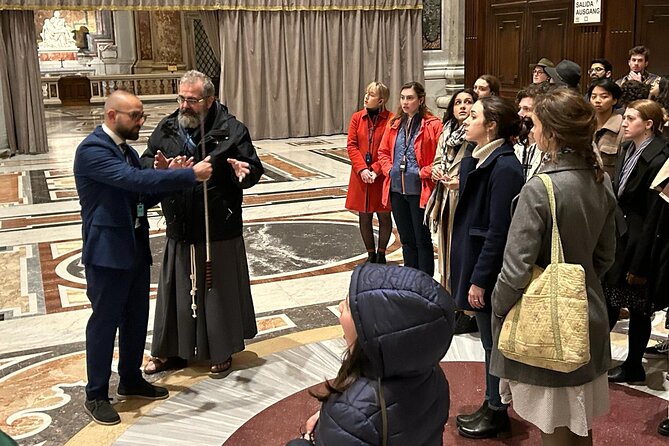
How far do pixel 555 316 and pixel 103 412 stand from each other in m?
2.25

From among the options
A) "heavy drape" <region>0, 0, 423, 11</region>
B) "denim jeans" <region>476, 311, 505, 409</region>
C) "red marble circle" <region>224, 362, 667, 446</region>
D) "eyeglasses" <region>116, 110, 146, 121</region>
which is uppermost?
"heavy drape" <region>0, 0, 423, 11</region>

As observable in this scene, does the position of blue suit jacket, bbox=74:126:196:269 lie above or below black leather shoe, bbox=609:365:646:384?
above

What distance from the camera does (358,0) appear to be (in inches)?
543

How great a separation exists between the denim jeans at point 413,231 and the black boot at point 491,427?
5.96 feet

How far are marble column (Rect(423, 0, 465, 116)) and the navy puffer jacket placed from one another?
12015 millimetres

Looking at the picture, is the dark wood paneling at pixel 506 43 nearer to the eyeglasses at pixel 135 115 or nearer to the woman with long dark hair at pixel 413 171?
the woman with long dark hair at pixel 413 171

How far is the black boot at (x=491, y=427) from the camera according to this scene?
3.54m

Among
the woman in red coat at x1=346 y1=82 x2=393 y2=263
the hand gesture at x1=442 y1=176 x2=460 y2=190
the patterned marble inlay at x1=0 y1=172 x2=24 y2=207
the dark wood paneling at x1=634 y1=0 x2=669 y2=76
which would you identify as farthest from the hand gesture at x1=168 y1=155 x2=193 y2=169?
the dark wood paneling at x1=634 y1=0 x2=669 y2=76

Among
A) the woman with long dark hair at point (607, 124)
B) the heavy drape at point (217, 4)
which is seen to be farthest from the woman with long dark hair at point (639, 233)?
the heavy drape at point (217, 4)

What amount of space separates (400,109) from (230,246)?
1807 millimetres

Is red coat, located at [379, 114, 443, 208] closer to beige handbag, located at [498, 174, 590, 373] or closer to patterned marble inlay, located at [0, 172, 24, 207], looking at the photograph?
beige handbag, located at [498, 174, 590, 373]

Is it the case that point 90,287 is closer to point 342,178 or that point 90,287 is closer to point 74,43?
point 342,178

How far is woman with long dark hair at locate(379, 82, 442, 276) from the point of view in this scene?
5.29 metres

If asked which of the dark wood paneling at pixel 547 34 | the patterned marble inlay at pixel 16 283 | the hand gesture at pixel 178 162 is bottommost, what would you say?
the patterned marble inlay at pixel 16 283
